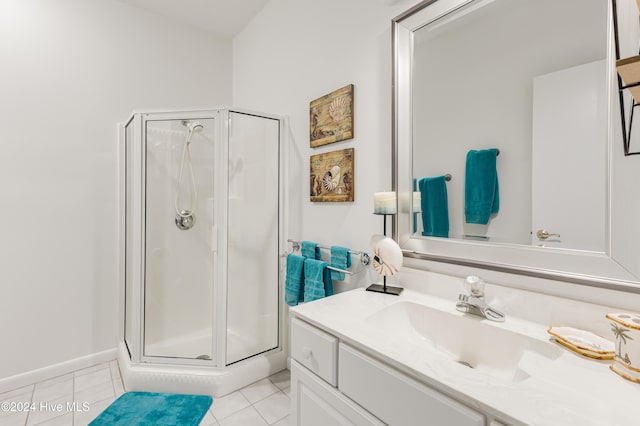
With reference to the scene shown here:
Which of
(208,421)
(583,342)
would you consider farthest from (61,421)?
(583,342)

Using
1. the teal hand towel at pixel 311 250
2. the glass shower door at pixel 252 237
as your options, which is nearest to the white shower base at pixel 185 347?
the glass shower door at pixel 252 237

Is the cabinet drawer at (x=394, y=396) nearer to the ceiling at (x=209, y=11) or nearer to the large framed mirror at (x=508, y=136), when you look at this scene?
the large framed mirror at (x=508, y=136)

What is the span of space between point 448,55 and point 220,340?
1901 millimetres

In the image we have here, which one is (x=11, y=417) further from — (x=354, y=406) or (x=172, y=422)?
(x=354, y=406)

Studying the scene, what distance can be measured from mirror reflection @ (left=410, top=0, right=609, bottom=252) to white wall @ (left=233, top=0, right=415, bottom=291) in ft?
0.69

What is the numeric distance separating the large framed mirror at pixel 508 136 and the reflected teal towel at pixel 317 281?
49 centimetres

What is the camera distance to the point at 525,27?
967 mm

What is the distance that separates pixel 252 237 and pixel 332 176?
713 mm

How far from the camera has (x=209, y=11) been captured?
7.66 ft

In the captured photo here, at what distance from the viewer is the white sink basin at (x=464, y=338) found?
0.82 m

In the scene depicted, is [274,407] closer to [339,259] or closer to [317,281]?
[317,281]

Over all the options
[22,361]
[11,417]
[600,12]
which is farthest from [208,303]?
[600,12]

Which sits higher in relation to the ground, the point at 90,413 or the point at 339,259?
the point at 339,259

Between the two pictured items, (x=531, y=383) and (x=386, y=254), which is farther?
(x=386, y=254)
